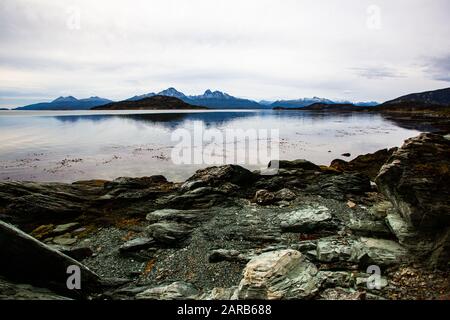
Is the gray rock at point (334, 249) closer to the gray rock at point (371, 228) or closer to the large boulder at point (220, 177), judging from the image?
the gray rock at point (371, 228)

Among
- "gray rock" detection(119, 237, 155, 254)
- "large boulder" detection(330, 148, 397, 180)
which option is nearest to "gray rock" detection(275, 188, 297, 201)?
"gray rock" detection(119, 237, 155, 254)

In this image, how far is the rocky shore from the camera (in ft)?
37.6

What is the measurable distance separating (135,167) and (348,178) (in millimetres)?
31615

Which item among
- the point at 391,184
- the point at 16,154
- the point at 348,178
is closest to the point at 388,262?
the point at 391,184

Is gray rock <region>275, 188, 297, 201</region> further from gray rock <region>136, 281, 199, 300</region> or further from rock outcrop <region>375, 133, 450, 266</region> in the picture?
gray rock <region>136, 281, 199, 300</region>

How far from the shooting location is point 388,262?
12.7 m

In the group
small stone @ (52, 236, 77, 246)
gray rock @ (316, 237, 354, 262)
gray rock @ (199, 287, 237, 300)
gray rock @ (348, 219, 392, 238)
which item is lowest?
small stone @ (52, 236, 77, 246)

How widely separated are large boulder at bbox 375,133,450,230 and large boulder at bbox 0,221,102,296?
669 inches

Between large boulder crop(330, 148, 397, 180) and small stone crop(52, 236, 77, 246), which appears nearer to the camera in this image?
small stone crop(52, 236, 77, 246)

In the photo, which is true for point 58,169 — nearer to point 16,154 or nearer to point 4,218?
point 16,154

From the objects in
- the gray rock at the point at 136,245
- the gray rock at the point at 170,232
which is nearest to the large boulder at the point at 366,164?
the gray rock at the point at 170,232

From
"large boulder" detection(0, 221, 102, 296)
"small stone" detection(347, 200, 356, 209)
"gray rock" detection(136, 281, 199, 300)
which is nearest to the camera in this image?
"large boulder" detection(0, 221, 102, 296)
